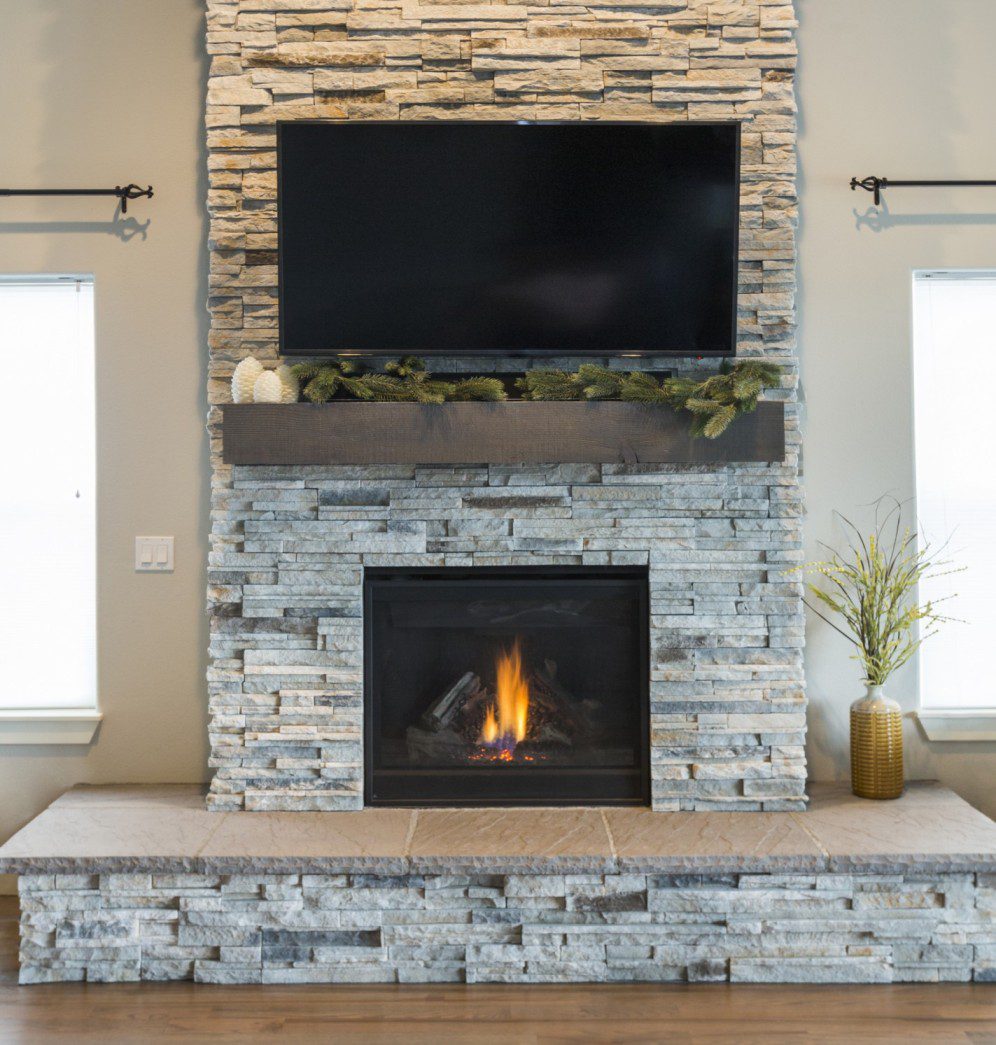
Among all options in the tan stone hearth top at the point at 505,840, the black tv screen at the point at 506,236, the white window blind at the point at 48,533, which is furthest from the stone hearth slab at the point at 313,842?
→ the black tv screen at the point at 506,236

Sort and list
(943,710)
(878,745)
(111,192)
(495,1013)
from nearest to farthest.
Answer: (495,1013), (878,745), (111,192), (943,710)

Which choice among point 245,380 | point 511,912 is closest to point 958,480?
point 511,912

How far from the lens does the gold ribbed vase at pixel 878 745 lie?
8.65ft

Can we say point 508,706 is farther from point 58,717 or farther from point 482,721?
point 58,717

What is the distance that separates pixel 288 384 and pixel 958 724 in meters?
2.12

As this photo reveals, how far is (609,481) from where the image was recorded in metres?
2.61

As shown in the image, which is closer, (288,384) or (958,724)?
(288,384)

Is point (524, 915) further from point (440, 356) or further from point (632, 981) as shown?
point (440, 356)

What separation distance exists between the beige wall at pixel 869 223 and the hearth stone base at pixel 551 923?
58 cm

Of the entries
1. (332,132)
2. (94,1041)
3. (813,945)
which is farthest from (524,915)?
(332,132)

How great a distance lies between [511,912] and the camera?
7.54ft

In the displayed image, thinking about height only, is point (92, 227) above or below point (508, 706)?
above

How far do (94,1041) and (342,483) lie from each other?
4.54 feet

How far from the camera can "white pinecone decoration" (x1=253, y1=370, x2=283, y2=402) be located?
2473mm
